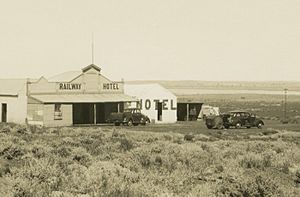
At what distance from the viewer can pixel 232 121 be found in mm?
51719

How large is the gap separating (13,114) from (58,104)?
447 centimetres

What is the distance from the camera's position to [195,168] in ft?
66.0

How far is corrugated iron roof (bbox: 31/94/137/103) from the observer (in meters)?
56.4

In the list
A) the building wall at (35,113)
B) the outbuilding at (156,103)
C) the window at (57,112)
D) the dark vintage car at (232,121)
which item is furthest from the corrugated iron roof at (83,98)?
the dark vintage car at (232,121)

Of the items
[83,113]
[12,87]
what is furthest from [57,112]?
[12,87]

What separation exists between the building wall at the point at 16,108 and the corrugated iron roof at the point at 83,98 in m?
1.31

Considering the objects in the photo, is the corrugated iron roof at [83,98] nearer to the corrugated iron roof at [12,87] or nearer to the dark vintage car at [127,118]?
the corrugated iron roof at [12,87]

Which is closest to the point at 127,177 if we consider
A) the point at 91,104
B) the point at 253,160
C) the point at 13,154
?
the point at 253,160

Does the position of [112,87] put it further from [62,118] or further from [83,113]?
[62,118]

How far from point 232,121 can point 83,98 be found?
15.6m

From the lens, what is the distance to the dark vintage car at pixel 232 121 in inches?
2002

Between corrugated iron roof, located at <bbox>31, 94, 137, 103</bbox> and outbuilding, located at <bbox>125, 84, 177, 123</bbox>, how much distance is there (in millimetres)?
1785

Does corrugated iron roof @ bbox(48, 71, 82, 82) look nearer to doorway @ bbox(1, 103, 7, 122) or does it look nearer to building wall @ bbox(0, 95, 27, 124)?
building wall @ bbox(0, 95, 27, 124)

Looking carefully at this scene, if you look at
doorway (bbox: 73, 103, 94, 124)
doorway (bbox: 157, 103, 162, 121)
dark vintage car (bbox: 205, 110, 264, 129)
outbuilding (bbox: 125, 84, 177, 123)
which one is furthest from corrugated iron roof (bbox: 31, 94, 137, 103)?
dark vintage car (bbox: 205, 110, 264, 129)
